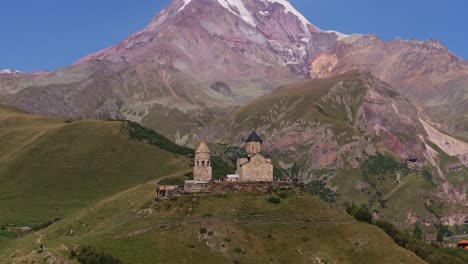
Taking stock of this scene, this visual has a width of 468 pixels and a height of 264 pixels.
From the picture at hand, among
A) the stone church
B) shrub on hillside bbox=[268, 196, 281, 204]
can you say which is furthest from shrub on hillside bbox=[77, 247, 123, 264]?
the stone church

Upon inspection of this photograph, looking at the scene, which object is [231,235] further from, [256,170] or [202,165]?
[202,165]

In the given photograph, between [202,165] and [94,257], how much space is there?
6575cm

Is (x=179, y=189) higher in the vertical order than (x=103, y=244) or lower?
higher

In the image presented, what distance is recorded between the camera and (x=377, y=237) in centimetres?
16338

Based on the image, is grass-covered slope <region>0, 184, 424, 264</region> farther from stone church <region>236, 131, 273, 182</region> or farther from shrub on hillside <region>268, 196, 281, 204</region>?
stone church <region>236, 131, 273, 182</region>

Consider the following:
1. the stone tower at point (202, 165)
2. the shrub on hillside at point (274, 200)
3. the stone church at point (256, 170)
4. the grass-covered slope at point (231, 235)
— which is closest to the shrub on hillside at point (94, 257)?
the grass-covered slope at point (231, 235)

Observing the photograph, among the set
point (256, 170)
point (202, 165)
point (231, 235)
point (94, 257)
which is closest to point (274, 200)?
point (256, 170)

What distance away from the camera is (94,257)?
13588 centimetres

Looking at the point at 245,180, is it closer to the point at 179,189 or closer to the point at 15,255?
the point at 179,189

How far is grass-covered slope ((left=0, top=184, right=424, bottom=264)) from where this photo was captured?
5733 inches

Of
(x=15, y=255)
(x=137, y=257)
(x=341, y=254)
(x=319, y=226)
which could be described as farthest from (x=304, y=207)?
(x=15, y=255)

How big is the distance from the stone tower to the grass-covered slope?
69.2 feet

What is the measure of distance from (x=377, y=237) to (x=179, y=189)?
46595 mm

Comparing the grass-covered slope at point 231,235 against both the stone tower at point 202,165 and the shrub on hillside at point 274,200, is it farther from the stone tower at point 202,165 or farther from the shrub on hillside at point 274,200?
the stone tower at point 202,165
